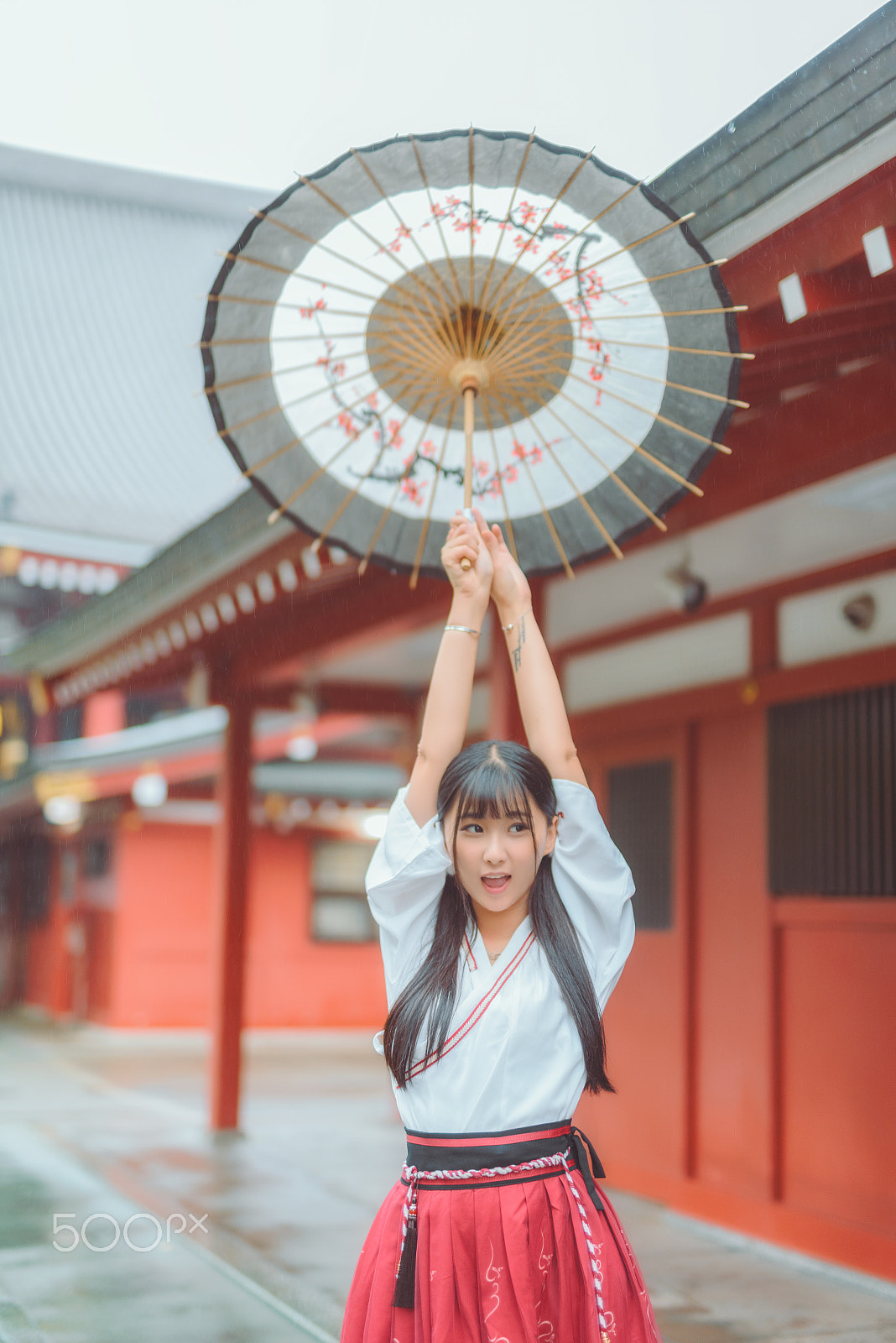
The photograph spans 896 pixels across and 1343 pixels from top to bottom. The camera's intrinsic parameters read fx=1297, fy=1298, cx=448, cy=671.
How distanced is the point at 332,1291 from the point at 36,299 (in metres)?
19.2

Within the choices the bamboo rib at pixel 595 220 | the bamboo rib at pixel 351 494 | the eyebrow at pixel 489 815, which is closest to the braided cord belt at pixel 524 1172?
the eyebrow at pixel 489 815

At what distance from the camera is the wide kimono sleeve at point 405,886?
6.79 feet

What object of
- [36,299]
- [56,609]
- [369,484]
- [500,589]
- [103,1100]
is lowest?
[103,1100]

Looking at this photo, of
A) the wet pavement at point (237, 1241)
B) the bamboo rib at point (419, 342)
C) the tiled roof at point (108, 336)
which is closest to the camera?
the bamboo rib at point (419, 342)

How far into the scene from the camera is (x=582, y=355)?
107 inches

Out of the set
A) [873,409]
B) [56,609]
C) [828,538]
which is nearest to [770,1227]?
[828,538]

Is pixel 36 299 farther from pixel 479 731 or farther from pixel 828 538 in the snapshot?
pixel 828 538

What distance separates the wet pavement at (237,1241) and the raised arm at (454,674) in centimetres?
286

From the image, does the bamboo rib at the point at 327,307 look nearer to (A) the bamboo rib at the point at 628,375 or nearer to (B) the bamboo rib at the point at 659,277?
(A) the bamboo rib at the point at 628,375

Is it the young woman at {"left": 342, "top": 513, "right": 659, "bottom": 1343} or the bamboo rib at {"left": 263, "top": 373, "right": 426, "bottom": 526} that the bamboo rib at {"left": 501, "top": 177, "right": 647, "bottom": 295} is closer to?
the bamboo rib at {"left": 263, "top": 373, "right": 426, "bottom": 526}

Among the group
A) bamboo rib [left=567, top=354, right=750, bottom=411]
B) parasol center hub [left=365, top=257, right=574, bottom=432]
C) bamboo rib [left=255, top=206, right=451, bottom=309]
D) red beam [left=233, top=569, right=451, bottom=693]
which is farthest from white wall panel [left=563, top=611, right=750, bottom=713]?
bamboo rib [left=255, top=206, right=451, bottom=309]

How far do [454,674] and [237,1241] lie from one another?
416 cm

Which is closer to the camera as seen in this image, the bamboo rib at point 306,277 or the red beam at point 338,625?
the bamboo rib at point 306,277

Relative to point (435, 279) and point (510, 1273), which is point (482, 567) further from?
point (510, 1273)
